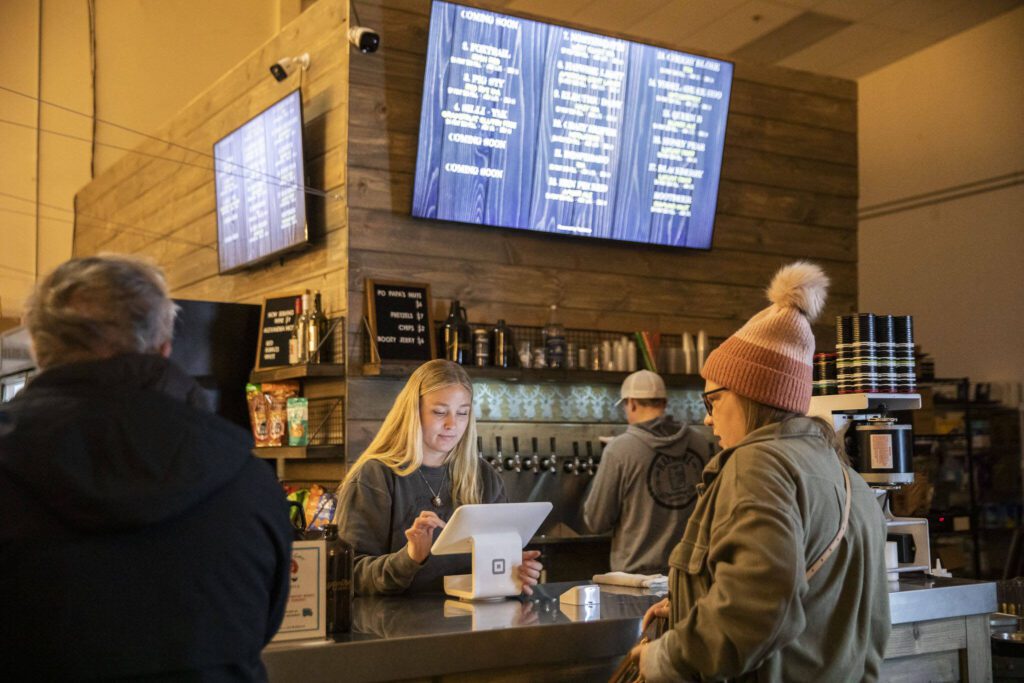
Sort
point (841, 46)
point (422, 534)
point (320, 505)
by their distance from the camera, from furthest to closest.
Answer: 1. point (841, 46)
2. point (320, 505)
3. point (422, 534)

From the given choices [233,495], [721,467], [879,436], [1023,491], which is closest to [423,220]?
[879,436]

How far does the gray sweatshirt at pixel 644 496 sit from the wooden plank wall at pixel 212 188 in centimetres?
126

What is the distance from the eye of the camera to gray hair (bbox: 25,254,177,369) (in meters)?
1.62

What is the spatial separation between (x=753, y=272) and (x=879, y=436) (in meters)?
3.09

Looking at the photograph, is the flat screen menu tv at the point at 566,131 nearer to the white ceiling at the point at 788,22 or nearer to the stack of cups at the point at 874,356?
the white ceiling at the point at 788,22

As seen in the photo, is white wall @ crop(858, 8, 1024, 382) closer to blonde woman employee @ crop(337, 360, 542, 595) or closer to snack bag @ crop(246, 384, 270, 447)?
snack bag @ crop(246, 384, 270, 447)

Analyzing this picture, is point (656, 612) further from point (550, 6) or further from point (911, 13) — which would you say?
point (911, 13)

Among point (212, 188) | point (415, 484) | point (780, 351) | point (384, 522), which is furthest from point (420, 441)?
point (212, 188)

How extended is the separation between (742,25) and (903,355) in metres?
5.54

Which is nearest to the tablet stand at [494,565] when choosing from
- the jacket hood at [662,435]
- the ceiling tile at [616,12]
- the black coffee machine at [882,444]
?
the black coffee machine at [882,444]

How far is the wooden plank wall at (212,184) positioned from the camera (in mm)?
4977

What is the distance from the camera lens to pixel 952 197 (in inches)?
351

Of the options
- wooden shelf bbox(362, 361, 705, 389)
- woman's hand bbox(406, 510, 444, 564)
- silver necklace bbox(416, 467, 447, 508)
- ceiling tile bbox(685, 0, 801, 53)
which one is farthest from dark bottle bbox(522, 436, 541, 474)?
ceiling tile bbox(685, 0, 801, 53)

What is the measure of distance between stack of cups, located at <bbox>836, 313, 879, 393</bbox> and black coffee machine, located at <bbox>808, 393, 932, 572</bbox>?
0.04 metres
